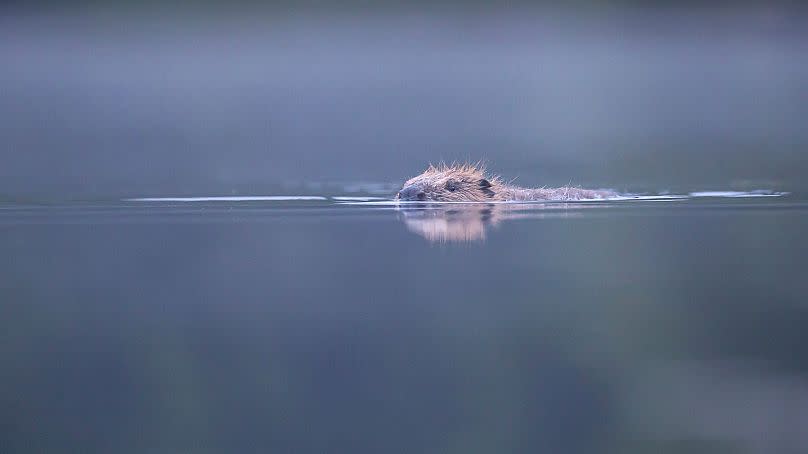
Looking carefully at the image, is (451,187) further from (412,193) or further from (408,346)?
(408,346)

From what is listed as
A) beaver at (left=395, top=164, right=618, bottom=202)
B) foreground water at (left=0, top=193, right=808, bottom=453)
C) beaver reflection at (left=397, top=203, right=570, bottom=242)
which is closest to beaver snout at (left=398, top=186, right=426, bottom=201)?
beaver at (left=395, top=164, right=618, bottom=202)

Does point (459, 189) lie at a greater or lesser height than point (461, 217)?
greater

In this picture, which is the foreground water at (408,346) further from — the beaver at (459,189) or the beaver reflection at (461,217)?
the beaver at (459,189)

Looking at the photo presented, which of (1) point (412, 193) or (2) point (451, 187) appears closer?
(1) point (412, 193)

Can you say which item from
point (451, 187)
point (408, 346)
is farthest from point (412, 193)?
point (408, 346)

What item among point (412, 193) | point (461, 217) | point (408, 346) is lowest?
point (408, 346)

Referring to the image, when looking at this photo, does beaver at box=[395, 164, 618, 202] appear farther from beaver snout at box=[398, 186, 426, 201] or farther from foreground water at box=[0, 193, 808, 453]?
foreground water at box=[0, 193, 808, 453]

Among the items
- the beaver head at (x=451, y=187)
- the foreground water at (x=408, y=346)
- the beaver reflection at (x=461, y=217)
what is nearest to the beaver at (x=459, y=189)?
the beaver head at (x=451, y=187)
